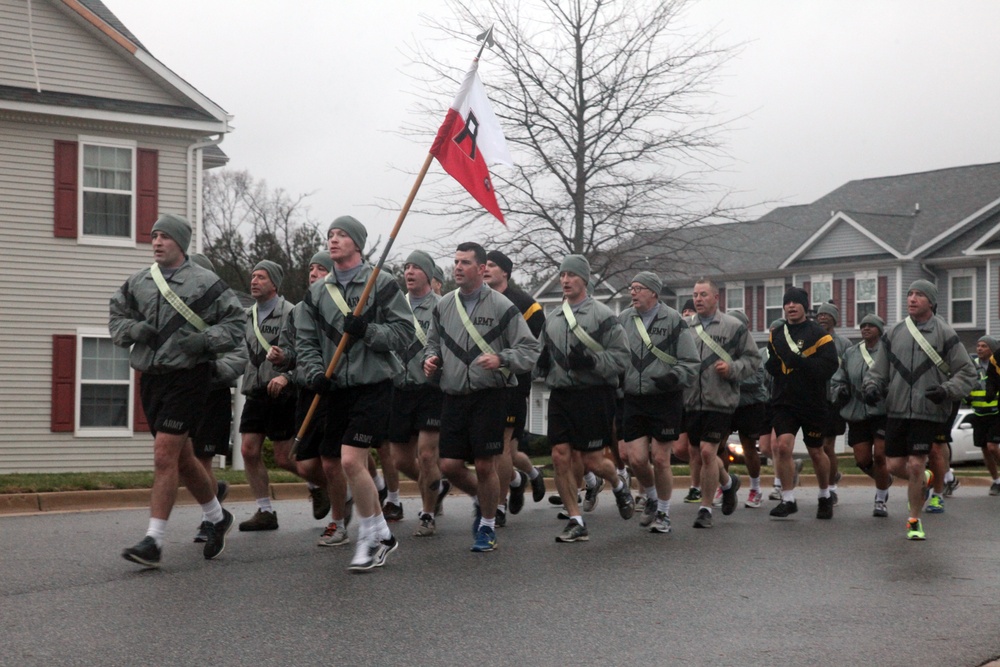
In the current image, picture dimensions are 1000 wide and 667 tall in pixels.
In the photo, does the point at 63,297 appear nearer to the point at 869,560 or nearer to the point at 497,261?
the point at 497,261

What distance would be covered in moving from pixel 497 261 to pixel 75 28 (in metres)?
13.9

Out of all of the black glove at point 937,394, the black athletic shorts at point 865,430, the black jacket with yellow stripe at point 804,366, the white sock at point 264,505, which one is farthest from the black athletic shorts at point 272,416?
the black athletic shorts at point 865,430

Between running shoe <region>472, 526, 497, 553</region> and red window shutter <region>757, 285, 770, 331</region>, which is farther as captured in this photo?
red window shutter <region>757, 285, 770, 331</region>

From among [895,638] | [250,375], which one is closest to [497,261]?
[250,375]

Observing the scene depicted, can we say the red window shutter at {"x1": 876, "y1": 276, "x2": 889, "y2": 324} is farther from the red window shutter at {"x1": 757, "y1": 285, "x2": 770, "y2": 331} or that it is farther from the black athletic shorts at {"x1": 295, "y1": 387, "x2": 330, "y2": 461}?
the black athletic shorts at {"x1": 295, "y1": 387, "x2": 330, "y2": 461}

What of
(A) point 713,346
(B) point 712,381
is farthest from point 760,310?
(B) point 712,381

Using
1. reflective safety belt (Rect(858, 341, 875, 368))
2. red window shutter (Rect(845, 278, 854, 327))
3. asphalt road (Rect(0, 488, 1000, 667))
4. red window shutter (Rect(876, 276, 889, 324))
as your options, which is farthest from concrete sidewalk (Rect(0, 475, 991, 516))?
red window shutter (Rect(845, 278, 854, 327))

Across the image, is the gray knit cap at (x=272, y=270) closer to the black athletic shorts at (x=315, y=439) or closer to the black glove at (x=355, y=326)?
the black athletic shorts at (x=315, y=439)

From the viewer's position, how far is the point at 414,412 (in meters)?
10.8

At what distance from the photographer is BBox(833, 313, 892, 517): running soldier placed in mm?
12977

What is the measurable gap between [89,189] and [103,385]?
3281mm

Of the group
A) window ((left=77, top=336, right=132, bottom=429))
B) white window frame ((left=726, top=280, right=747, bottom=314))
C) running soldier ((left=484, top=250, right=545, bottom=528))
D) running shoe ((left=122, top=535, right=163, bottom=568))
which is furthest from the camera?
white window frame ((left=726, top=280, right=747, bottom=314))

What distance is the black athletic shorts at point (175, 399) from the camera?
796cm

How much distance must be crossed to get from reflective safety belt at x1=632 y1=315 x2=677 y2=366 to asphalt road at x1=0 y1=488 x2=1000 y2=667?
57.2 inches
